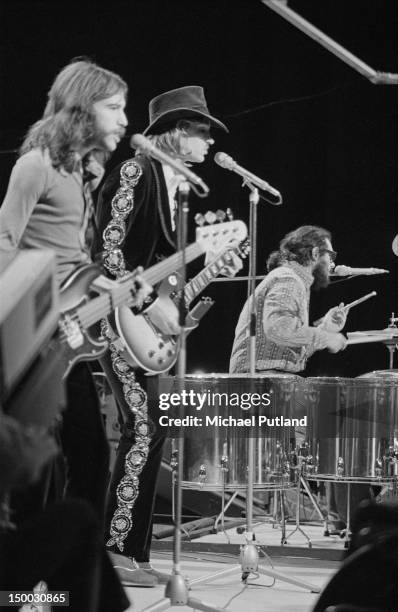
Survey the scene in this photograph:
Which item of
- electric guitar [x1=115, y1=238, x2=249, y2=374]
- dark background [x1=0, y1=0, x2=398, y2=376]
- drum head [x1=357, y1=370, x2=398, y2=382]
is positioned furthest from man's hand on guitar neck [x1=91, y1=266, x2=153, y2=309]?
dark background [x1=0, y1=0, x2=398, y2=376]

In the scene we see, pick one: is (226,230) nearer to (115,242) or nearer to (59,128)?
(115,242)

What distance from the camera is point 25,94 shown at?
626 centimetres

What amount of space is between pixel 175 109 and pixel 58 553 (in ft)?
7.76

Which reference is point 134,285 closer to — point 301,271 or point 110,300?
point 110,300

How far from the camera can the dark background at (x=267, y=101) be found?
605 cm

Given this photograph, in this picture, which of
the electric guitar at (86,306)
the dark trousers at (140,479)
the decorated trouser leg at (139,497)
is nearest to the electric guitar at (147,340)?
the dark trousers at (140,479)

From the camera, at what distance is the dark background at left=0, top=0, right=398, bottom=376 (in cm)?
605

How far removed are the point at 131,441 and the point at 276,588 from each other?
1001 mm

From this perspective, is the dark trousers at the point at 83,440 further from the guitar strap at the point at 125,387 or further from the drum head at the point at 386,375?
the drum head at the point at 386,375

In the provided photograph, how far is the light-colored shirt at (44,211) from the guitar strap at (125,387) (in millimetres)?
733

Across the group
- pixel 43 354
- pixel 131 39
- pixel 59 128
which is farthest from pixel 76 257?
pixel 131 39

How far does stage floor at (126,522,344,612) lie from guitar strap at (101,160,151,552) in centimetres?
31

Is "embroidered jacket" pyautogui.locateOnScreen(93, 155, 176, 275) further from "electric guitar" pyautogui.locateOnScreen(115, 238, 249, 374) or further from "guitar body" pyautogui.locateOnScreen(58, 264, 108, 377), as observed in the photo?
"guitar body" pyautogui.locateOnScreen(58, 264, 108, 377)

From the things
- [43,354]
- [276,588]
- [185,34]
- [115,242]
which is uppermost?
[185,34]
